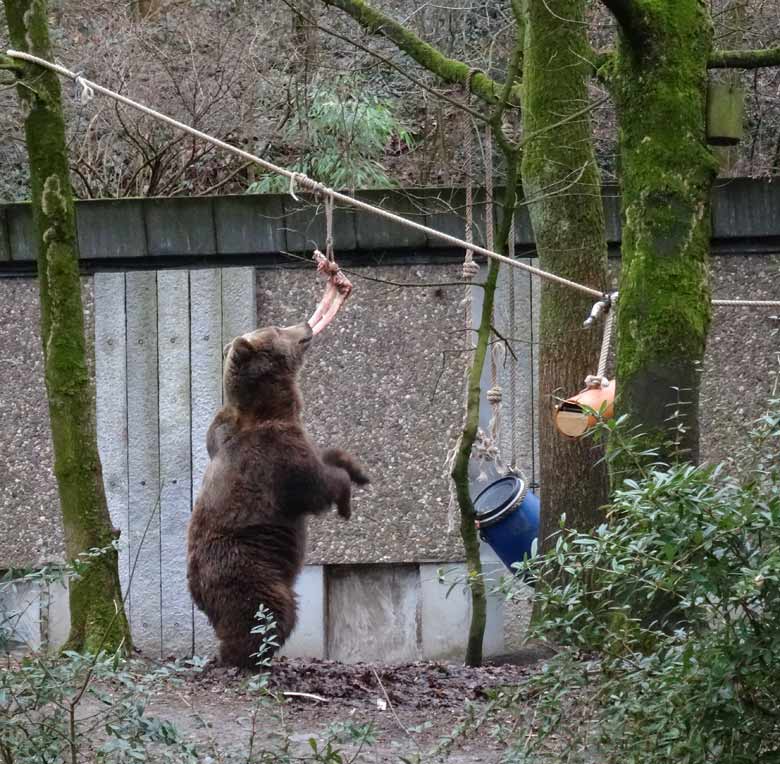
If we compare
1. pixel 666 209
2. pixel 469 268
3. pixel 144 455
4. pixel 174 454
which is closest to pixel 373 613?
pixel 174 454

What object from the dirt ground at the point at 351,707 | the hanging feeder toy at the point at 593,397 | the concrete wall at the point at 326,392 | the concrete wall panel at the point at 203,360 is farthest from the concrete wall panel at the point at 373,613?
the hanging feeder toy at the point at 593,397

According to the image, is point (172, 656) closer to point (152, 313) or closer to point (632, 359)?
point (152, 313)

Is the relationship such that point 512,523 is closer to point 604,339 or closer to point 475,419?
point 475,419

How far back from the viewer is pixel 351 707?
244 inches

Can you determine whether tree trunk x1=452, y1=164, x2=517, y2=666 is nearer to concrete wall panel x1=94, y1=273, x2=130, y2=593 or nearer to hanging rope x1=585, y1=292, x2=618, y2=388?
hanging rope x1=585, y1=292, x2=618, y2=388

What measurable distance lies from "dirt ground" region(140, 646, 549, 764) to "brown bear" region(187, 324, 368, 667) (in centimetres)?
31

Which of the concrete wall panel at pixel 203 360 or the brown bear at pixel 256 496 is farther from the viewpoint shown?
the concrete wall panel at pixel 203 360

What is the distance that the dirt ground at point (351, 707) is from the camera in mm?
5262

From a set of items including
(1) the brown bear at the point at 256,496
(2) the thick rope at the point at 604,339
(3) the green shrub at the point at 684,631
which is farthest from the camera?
(1) the brown bear at the point at 256,496

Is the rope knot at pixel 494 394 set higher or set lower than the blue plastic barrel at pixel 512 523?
higher

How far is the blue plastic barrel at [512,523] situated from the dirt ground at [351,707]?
626 millimetres

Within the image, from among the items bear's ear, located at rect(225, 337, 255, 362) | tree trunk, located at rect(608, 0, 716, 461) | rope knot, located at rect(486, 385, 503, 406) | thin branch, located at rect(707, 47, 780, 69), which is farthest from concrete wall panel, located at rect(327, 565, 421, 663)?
thin branch, located at rect(707, 47, 780, 69)

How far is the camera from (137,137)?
10125mm

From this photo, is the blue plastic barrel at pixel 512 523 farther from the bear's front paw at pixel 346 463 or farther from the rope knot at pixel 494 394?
the bear's front paw at pixel 346 463
